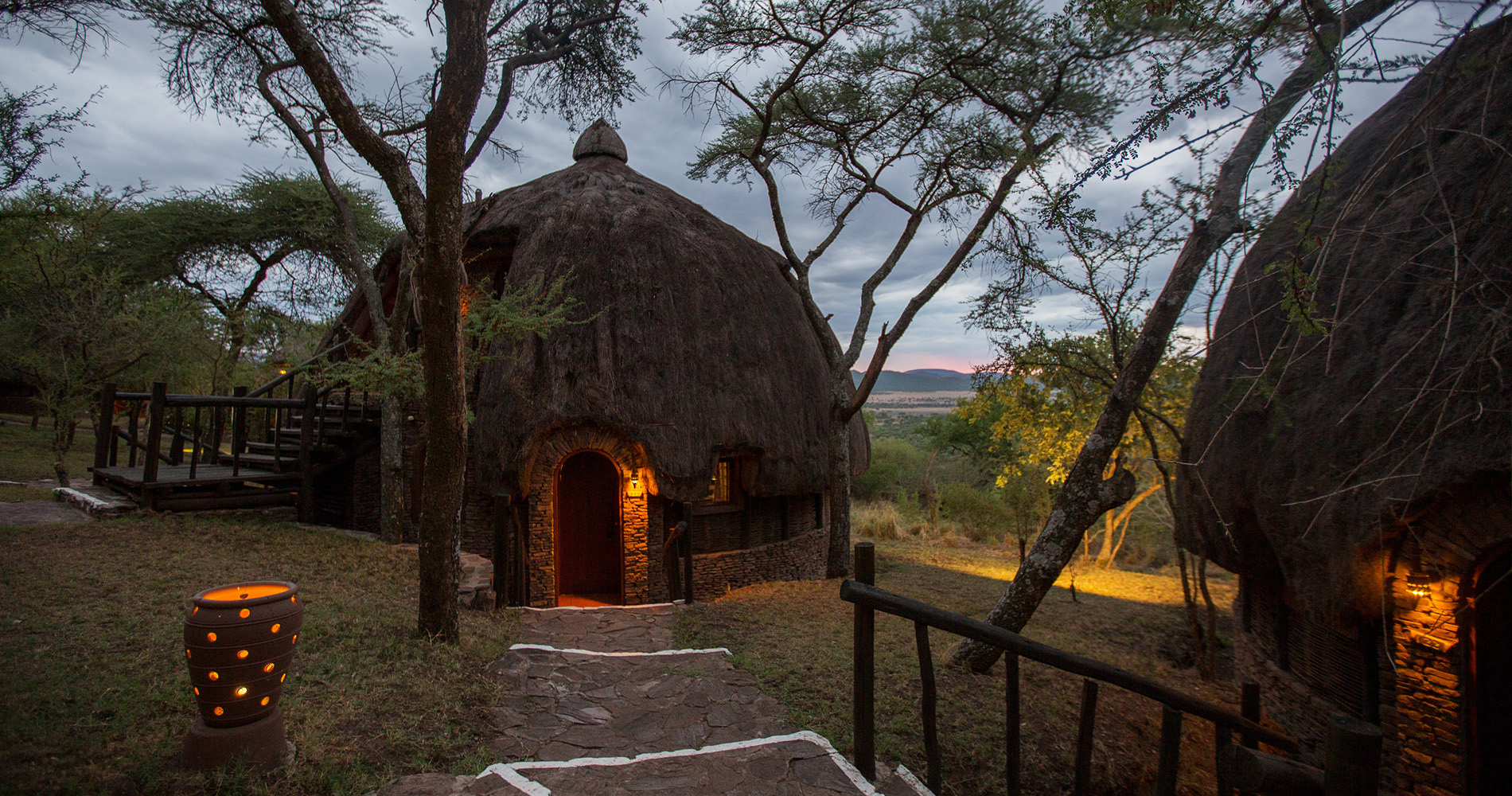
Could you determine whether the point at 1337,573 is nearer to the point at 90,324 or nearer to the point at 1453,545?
the point at 1453,545

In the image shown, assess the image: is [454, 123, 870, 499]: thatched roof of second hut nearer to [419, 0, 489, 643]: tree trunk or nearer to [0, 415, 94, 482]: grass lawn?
[419, 0, 489, 643]: tree trunk

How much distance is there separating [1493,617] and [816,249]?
9653mm

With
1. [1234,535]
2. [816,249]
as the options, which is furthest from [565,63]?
[1234,535]

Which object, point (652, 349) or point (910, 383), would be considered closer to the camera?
point (652, 349)

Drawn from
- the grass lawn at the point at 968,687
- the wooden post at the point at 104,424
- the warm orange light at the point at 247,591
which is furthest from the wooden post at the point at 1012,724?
the wooden post at the point at 104,424

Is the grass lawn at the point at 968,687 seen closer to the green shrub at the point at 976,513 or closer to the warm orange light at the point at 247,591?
the warm orange light at the point at 247,591

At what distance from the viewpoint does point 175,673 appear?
13.5 feet

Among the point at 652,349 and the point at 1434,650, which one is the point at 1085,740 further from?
the point at 652,349

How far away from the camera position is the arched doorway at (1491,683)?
14.7 ft

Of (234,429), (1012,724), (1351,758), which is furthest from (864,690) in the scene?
(234,429)

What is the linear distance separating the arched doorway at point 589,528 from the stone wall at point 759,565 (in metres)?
1.73

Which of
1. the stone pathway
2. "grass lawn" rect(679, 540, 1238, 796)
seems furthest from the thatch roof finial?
the stone pathway

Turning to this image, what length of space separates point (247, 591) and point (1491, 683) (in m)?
8.05

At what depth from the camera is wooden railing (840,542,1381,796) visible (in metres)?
2.92
